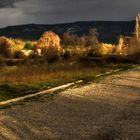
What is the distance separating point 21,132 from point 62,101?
19.4 feet

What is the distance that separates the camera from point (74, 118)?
12.5m

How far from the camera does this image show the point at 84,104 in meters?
15.6

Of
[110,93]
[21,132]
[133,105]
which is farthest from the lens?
[110,93]

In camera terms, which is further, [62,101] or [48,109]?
[62,101]

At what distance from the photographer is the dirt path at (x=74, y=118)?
33.7 ft

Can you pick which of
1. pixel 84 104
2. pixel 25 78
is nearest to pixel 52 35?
pixel 25 78

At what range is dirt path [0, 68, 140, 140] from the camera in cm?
1027

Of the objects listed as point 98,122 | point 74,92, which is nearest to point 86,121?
point 98,122

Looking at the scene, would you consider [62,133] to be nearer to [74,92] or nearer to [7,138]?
[7,138]

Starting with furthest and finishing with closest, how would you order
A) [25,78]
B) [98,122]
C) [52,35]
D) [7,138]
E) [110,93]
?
1. [52,35]
2. [25,78]
3. [110,93]
4. [98,122]
5. [7,138]

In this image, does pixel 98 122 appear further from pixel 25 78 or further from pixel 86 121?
pixel 25 78

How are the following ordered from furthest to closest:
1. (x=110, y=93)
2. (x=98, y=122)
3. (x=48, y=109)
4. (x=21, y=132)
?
(x=110, y=93)
(x=48, y=109)
(x=98, y=122)
(x=21, y=132)

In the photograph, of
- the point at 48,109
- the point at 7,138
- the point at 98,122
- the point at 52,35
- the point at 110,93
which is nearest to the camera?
the point at 7,138

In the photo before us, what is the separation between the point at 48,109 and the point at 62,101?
210 cm
